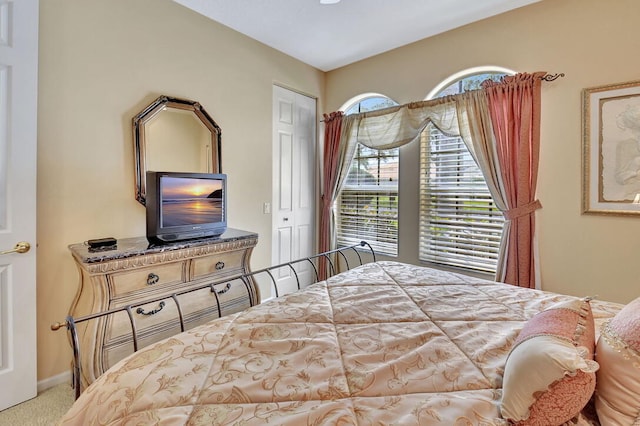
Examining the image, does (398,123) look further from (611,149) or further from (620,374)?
(620,374)

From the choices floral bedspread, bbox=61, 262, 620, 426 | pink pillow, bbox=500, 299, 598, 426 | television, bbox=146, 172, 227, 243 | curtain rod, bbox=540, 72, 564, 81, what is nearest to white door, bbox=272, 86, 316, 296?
television, bbox=146, 172, 227, 243

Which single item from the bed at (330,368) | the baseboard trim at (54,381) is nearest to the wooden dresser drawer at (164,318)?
the baseboard trim at (54,381)

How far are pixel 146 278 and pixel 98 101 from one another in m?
1.31

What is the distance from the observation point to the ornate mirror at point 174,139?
92.7 inches

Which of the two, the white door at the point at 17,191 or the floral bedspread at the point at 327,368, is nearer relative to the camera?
the floral bedspread at the point at 327,368

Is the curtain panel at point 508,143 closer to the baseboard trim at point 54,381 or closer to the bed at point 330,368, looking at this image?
the bed at point 330,368

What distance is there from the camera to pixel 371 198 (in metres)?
3.63

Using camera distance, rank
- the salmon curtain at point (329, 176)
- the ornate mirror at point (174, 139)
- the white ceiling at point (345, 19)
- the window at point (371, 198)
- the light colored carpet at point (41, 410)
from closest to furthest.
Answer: the light colored carpet at point (41, 410) < the ornate mirror at point (174, 139) < the white ceiling at point (345, 19) < the window at point (371, 198) < the salmon curtain at point (329, 176)

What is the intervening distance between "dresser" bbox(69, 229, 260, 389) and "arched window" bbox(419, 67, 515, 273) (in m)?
1.86

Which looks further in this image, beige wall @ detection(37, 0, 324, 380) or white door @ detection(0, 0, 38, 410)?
beige wall @ detection(37, 0, 324, 380)

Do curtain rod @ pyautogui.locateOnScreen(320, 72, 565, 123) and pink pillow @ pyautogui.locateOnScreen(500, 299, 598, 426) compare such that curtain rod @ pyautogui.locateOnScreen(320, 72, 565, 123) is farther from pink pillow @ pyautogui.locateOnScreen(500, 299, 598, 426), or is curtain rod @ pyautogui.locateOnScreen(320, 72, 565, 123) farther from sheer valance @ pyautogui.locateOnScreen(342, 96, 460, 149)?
pink pillow @ pyautogui.locateOnScreen(500, 299, 598, 426)

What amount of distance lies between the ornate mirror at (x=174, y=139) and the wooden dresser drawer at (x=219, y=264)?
2.27ft

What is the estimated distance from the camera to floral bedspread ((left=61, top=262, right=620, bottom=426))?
2.50 ft

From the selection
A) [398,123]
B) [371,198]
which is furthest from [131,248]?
[398,123]
